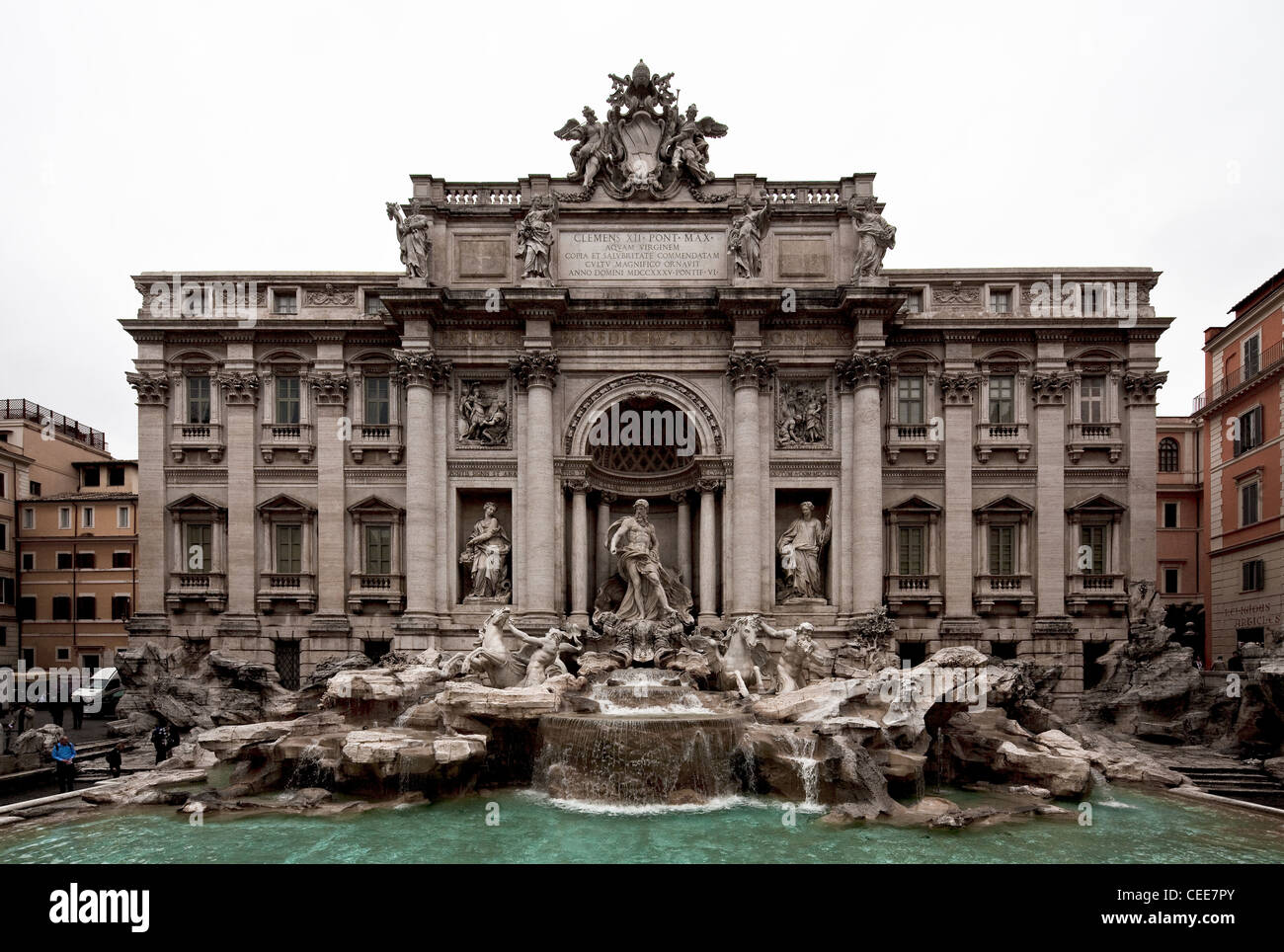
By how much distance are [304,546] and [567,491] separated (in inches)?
351

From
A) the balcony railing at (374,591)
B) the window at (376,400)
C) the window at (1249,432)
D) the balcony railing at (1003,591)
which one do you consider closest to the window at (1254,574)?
the window at (1249,432)

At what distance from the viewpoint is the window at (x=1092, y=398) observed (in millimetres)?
24859

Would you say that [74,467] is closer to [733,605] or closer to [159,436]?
[159,436]

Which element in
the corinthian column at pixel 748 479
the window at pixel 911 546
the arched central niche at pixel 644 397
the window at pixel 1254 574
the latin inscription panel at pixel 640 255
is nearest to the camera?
the corinthian column at pixel 748 479

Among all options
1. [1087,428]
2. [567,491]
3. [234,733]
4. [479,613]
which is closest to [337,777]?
[234,733]

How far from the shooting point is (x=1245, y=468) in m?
27.7

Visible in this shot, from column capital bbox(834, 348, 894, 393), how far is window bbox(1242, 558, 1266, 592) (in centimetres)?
1592

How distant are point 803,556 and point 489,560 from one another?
9895 mm

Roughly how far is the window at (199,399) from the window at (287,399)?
2388 millimetres

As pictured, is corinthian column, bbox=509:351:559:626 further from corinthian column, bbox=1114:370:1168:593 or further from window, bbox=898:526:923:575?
corinthian column, bbox=1114:370:1168:593

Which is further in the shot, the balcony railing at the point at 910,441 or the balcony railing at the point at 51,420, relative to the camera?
the balcony railing at the point at 51,420

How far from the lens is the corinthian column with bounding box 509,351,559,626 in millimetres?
23156

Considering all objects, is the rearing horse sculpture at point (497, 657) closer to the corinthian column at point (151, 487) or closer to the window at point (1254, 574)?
the corinthian column at point (151, 487)

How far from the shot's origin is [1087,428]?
24703mm
